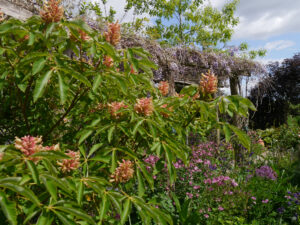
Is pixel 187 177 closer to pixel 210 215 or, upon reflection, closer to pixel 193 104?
pixel 210 215

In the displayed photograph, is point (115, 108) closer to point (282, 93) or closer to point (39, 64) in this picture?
point (39, 64)

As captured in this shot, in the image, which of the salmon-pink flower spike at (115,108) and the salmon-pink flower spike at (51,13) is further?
the salmon-pink flower spike at (115,108)

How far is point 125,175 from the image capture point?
1568mm

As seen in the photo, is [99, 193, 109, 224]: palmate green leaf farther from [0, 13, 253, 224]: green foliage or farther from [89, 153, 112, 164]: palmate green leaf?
[89, 153, 112, 164]: palmate green leaf

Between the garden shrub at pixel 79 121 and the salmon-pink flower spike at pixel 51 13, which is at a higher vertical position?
the salmon-pink flower spike at pixel 51 13

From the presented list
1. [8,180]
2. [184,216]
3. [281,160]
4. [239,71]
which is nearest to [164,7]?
[239,71]

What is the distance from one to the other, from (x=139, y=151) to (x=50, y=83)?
940 mm

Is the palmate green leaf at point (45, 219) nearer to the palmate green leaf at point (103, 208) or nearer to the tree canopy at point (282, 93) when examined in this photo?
the palmate green leaf at point (103, 208)

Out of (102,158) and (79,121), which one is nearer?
(102,158)

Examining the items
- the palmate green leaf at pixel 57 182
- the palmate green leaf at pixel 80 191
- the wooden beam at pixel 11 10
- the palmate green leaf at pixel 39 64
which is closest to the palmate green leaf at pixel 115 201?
the palmate green leaf at pixel 80 191

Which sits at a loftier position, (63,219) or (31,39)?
(31,39)

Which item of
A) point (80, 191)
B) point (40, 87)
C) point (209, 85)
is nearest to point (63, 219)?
point (80, 191)

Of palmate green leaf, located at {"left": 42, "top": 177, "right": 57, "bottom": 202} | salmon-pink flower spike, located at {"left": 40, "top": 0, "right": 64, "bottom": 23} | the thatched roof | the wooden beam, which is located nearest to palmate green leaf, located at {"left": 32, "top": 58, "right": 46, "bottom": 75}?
salmon-pink flower spike, located at {"left": 40, "top": 0, "right": 64, "bottom": 23}

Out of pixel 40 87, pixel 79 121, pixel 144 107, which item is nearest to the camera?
pixel 40 87
